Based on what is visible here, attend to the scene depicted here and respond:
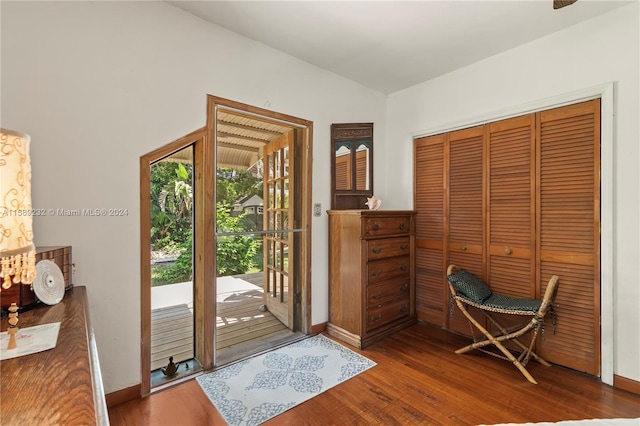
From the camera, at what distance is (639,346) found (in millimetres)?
1981

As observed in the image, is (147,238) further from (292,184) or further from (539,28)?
(539,28)

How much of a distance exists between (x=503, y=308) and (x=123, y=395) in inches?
108

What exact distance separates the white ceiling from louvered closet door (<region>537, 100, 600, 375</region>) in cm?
72

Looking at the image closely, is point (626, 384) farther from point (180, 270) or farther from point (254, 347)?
point (180, 270)

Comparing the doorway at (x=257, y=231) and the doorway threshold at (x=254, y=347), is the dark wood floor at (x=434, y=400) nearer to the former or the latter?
the doorway threshold at (x=254, y=347)

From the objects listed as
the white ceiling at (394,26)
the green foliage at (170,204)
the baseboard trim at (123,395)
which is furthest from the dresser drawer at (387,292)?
the white ceiling at (394,26)

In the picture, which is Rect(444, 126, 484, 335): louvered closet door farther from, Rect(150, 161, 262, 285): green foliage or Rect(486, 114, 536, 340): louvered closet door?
Rect(150, 161, 262, 285): green foliage

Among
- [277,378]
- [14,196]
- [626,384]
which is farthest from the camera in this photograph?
[277,378]

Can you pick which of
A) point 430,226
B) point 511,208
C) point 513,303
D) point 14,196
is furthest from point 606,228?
point 14,196

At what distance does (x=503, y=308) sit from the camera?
2.23 m

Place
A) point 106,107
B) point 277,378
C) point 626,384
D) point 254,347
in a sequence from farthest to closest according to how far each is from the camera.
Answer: point 254,347, point 277,378, point 626,384, point 106,107

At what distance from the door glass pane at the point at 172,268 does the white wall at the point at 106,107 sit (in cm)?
22

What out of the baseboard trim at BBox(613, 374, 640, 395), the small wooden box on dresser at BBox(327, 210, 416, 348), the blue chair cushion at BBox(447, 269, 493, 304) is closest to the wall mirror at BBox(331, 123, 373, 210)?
the small wooden box on dresser at BBox(327, 210, 416, 348)

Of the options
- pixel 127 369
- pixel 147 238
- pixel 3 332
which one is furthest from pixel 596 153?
pixel 127 369
